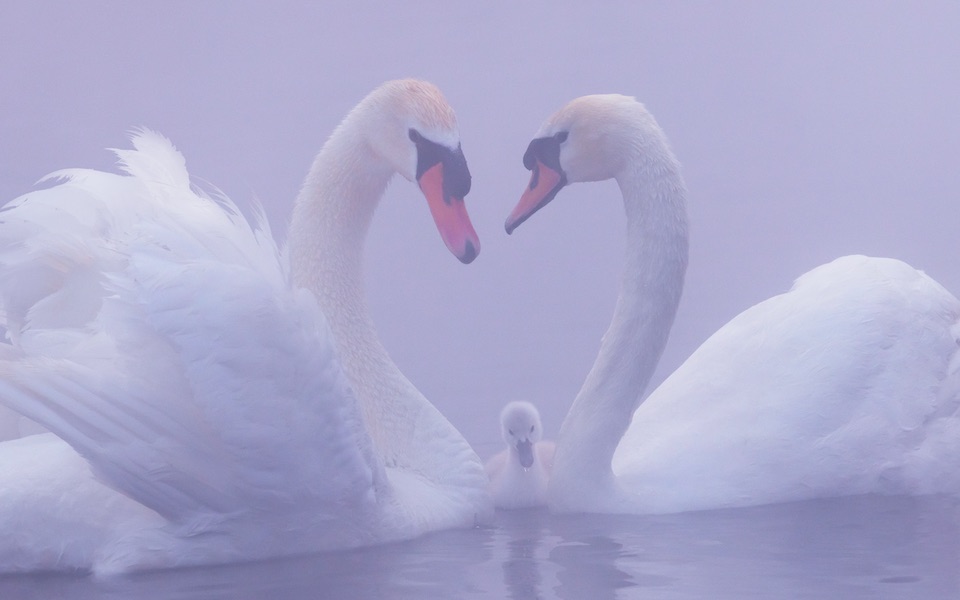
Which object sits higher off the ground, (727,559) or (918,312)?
(918,312)

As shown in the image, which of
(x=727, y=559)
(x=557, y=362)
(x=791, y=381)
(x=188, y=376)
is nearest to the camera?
(x=188, y=376)

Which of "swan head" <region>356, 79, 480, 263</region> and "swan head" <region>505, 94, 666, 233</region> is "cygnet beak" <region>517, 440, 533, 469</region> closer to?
"swan head" <region>505, 94, 666, 233</region>

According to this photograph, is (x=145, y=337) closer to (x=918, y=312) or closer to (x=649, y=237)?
(x=649, y=237)

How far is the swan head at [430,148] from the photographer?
3867 millimetres

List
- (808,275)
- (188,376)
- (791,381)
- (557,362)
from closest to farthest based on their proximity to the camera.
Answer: (188,376)
(791,381)
(808,275)
(557,362)

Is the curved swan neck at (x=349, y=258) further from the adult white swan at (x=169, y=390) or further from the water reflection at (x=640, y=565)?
the water reflection at (x=640, y=565)

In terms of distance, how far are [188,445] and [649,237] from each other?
1.64 m

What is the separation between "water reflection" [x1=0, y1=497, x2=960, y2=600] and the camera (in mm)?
3045

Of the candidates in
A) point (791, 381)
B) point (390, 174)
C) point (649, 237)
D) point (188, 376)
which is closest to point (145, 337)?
point (188, 376)

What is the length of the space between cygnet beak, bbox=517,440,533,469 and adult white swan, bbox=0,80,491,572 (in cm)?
80

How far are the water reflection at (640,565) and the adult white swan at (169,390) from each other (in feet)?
0.31

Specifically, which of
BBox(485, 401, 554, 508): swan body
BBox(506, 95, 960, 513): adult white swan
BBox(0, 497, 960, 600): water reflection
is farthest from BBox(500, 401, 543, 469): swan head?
BBox(0, 497, 960, 600): water reflection

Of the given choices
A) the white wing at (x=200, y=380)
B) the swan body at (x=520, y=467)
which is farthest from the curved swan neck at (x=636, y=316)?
the white wing at (x=200, y=380)

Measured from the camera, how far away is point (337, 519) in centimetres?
347
